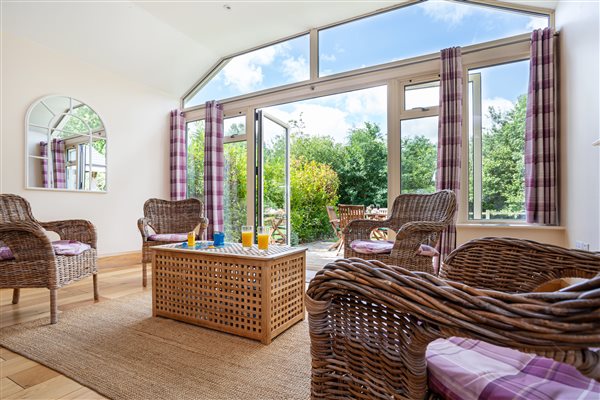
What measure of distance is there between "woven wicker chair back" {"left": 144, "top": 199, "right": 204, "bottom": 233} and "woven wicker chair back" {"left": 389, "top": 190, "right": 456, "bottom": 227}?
212cm

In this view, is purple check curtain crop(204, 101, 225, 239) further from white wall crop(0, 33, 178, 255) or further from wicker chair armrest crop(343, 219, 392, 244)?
wicker chair armrest crop(343, 219, 392, 244)

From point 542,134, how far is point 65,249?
12.8 feet

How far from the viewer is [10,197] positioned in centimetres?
254

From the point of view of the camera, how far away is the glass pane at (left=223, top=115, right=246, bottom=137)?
14.6 feet

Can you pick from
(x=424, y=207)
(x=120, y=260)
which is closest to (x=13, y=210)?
(x=120, y=260)

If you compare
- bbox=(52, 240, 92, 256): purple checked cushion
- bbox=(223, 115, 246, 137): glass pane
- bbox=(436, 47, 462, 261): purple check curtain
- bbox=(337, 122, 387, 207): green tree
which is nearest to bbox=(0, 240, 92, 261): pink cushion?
bbox=(52, 240, 92, 256): purple checked cushion

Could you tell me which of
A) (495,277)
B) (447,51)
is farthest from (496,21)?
(495,277)

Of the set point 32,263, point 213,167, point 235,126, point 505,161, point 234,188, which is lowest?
point 32,263

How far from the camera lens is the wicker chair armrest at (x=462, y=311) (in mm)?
376

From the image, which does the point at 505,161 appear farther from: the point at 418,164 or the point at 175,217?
the point at 175,217

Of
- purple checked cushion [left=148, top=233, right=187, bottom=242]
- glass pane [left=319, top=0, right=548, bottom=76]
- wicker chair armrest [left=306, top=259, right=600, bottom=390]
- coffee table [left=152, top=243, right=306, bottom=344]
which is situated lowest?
coffee table [left=152, top=243, right=306, bottom=344]

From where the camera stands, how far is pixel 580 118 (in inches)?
88.0

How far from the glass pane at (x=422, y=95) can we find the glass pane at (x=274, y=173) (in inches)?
74.1

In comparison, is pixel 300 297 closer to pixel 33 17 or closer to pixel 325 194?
pixel 33 17
